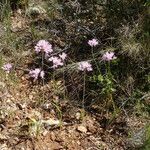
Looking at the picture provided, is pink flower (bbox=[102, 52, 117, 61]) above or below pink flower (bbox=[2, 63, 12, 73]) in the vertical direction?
above

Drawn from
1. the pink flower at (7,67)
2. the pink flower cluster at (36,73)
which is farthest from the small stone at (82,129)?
the pink flower at (7,67)

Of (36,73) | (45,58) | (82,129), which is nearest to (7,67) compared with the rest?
(36,73)

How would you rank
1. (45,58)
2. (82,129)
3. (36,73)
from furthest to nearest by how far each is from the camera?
(45,58), (36,73), (82,129)

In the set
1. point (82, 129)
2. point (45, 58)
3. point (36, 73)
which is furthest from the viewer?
point (45, 58)

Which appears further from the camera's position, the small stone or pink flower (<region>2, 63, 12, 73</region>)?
pink flower (<region>2, 63, 12, 73</region>)

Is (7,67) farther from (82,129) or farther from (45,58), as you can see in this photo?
(82,129)

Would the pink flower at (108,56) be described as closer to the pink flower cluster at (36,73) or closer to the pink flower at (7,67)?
the pink flower cluster at (36,73)

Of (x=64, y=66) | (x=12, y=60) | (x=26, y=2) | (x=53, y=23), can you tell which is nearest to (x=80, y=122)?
(x=64, y=66)

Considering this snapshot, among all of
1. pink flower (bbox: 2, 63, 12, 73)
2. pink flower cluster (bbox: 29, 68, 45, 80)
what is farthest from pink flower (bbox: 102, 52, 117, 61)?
pink flower (bbox: 2, 63, 12, 73)

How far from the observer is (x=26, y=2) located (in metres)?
4.95

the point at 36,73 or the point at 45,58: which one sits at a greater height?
the point at 45,58

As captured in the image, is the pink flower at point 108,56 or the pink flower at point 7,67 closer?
the pink flower at point 108,56

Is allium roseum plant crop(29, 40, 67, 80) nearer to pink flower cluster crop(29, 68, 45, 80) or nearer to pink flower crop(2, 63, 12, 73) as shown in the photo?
pink flower cluster crop(29, 68, 45, 80)

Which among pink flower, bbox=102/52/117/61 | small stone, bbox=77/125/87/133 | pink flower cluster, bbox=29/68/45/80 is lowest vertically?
small stone, bbox=77/125/87/133
